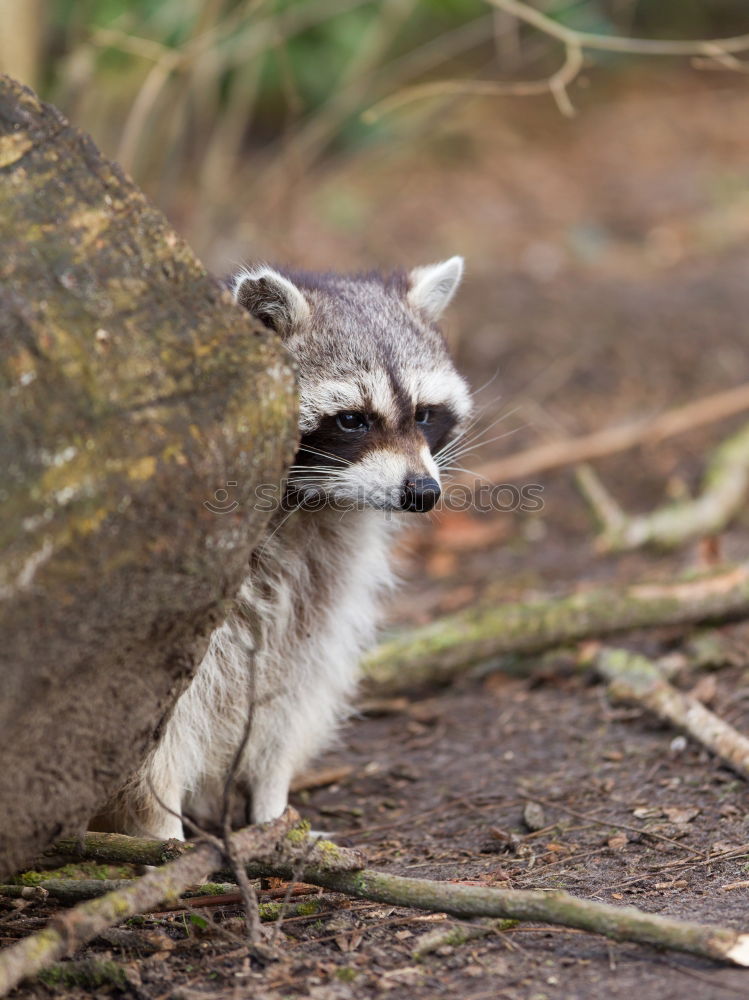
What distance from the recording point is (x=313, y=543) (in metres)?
3.93

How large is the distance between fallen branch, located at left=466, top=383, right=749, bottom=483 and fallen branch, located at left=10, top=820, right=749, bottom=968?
435cm

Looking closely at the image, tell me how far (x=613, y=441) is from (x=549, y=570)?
1206mm

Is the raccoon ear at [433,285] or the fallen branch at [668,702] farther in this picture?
the raccoon ear at [433,285]

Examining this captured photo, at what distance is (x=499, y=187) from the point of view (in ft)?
39.4

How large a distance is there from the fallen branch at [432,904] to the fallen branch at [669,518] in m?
3.74

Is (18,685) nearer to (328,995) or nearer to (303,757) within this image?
(328,995)

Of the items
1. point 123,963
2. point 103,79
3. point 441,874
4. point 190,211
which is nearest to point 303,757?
point 441,874

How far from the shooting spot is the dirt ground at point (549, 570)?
2779mm

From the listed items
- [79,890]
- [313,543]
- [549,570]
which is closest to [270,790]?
[313,543]

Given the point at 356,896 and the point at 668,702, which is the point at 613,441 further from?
the point at 356,896

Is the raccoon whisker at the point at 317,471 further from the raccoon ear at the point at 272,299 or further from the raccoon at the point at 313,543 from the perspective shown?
the raccoon ear at the point at 272,299

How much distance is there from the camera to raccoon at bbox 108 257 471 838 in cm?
368

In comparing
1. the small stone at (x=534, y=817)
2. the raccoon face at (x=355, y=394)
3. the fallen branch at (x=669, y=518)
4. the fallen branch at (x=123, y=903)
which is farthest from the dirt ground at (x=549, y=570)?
the raccoon face at (x=355, y=394)

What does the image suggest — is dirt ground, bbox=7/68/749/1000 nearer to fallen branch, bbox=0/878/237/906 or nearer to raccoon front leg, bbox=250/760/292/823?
fallen branch, bbox=0/878/237/906
